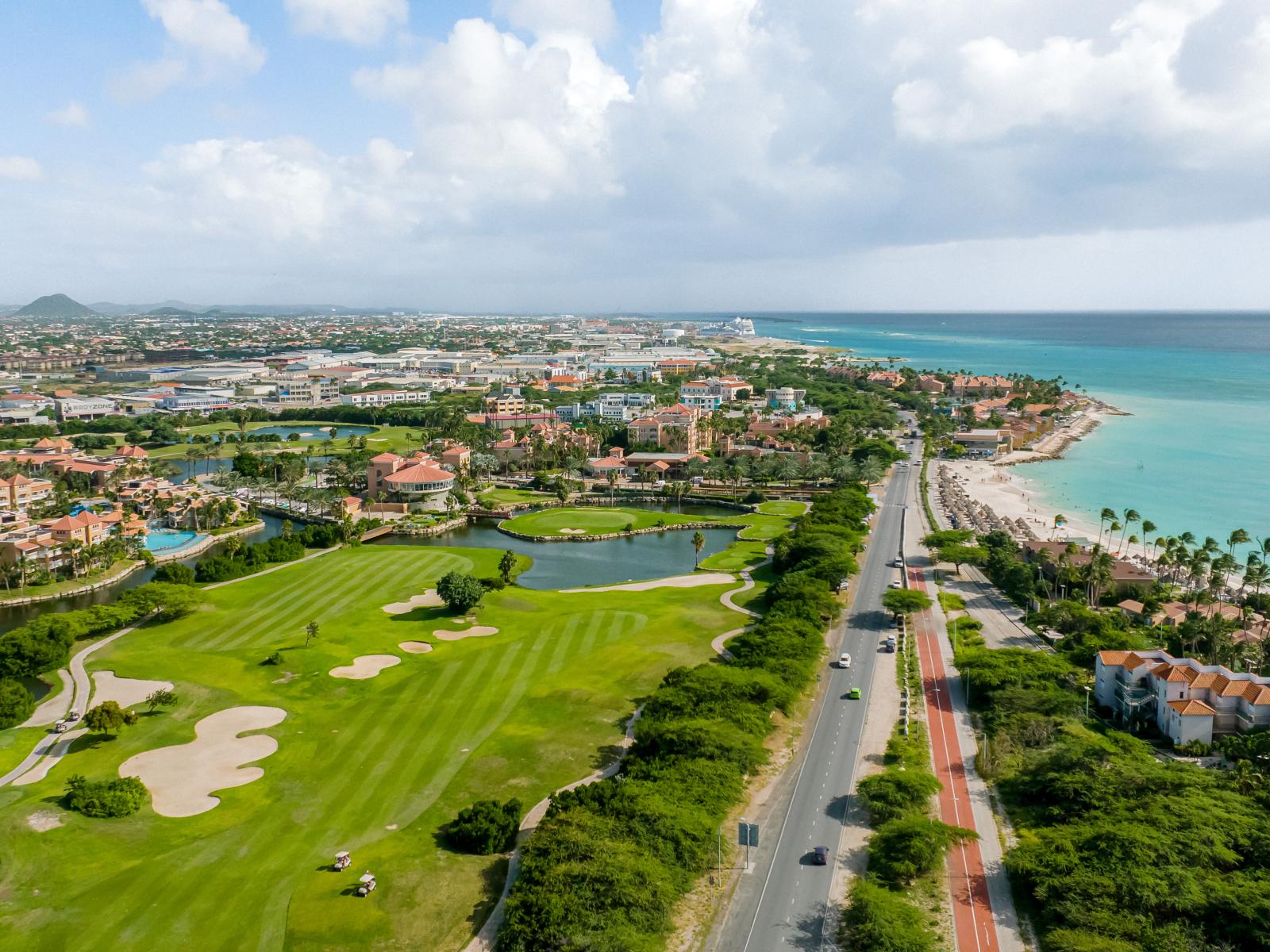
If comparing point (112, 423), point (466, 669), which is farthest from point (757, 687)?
point (112, 423)

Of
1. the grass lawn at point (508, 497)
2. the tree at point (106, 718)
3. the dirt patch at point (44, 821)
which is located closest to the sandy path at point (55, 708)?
the tree at point (106, 718)

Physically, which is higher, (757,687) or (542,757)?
(757,687)

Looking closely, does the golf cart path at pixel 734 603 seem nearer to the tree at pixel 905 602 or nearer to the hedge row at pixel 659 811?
the hedge row at pixel 659 811

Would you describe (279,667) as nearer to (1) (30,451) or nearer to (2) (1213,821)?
(2) (1213,821)

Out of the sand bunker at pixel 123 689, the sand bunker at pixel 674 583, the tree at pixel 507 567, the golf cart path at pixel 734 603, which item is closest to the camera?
the sand bunker at pixel 123 689

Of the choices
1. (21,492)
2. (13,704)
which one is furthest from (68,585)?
(13,704)

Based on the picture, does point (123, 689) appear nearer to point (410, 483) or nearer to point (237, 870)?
point (237, 870)
